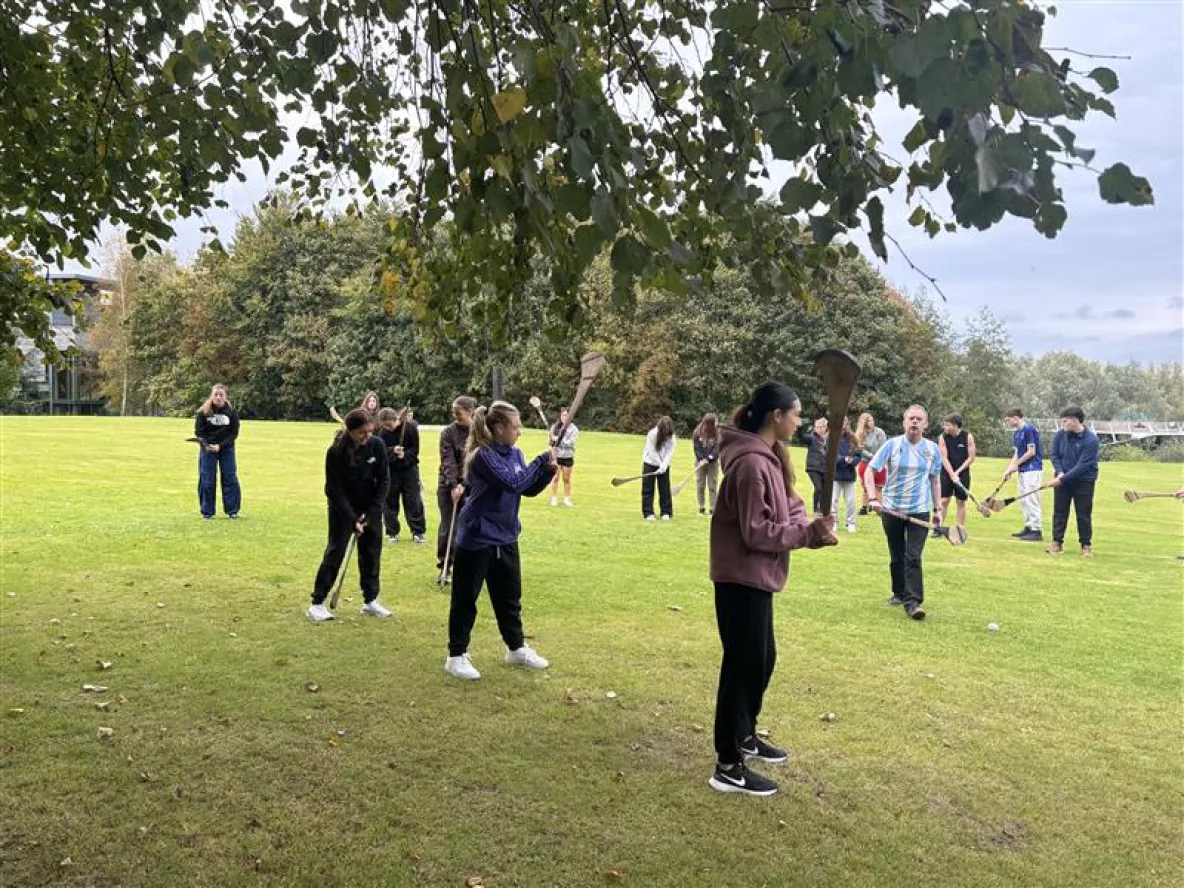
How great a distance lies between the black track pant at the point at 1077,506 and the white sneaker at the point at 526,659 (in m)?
10.1

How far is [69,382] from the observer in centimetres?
6712

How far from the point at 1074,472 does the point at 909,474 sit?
20.0 ft

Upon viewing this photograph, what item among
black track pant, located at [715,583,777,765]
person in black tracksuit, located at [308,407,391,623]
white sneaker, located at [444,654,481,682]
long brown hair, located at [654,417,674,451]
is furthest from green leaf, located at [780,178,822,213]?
long brown hair, located at [654,417,674,451]

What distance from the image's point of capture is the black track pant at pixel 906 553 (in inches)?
347

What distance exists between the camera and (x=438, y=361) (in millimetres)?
46844

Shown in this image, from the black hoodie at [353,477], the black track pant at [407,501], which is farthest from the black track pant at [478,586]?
the black track pant at [407,501]

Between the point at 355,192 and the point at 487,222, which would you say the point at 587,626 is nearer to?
the point at 355,192

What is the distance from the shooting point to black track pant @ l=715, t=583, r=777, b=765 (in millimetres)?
4707

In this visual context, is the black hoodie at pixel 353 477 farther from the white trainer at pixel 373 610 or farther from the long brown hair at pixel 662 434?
the long brown hair at pixel 662 434

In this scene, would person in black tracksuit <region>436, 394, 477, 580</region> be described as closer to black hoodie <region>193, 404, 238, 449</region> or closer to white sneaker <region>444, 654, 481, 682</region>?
white sneaker <region>444, 654, 481, 682</region>

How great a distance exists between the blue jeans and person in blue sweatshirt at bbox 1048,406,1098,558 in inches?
511

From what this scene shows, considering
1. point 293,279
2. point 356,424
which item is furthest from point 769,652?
point 293,279

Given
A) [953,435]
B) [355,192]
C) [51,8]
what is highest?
[51,8]

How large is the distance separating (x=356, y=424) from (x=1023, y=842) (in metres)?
5.98
